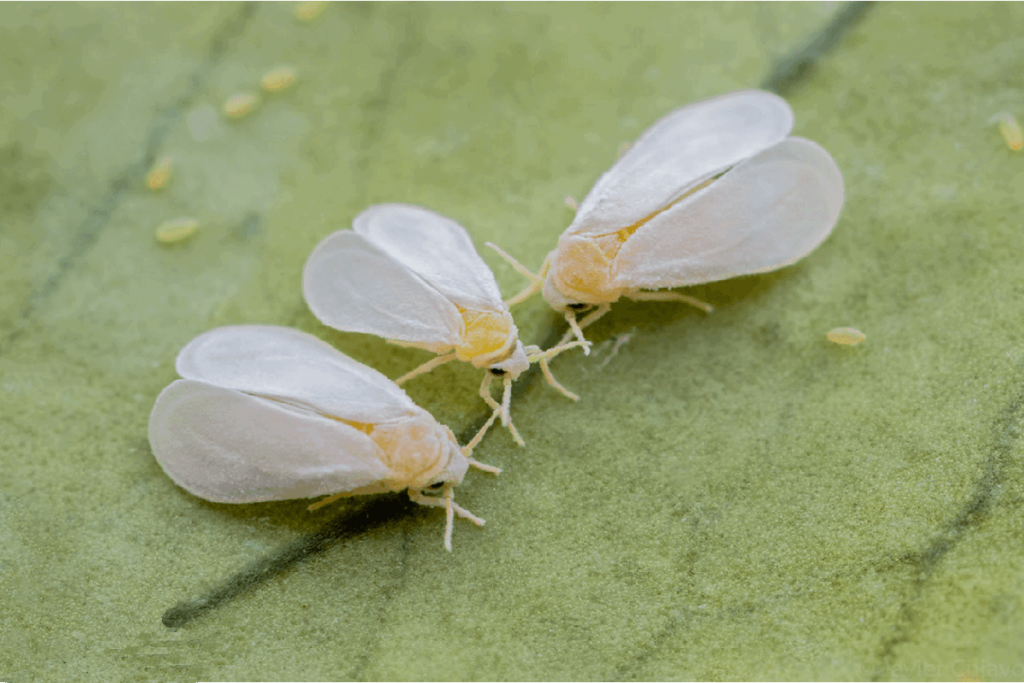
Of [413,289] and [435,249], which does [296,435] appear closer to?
[413,289]

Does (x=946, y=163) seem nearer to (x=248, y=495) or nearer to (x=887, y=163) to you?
(x=887, y=163)

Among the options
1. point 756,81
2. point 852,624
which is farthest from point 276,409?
point 756,81

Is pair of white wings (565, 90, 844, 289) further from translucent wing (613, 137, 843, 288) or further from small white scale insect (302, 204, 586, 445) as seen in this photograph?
small white scale insect (302, 204, 586, 445)

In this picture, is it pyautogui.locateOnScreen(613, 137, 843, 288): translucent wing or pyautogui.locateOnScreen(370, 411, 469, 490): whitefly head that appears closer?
pyautogui.locateOnScreen(370, 411, 469, 490): whitefly head

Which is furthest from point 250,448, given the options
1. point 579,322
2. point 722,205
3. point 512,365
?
point 722,205

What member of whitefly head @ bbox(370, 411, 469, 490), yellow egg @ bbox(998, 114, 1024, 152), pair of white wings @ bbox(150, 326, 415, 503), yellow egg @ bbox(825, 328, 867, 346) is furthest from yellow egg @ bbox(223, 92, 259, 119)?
yellow egg @ bbox(998, 114, 1024, 152)

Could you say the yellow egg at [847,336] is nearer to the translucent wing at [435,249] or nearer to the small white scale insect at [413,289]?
the small white scale insect at [413,289]
